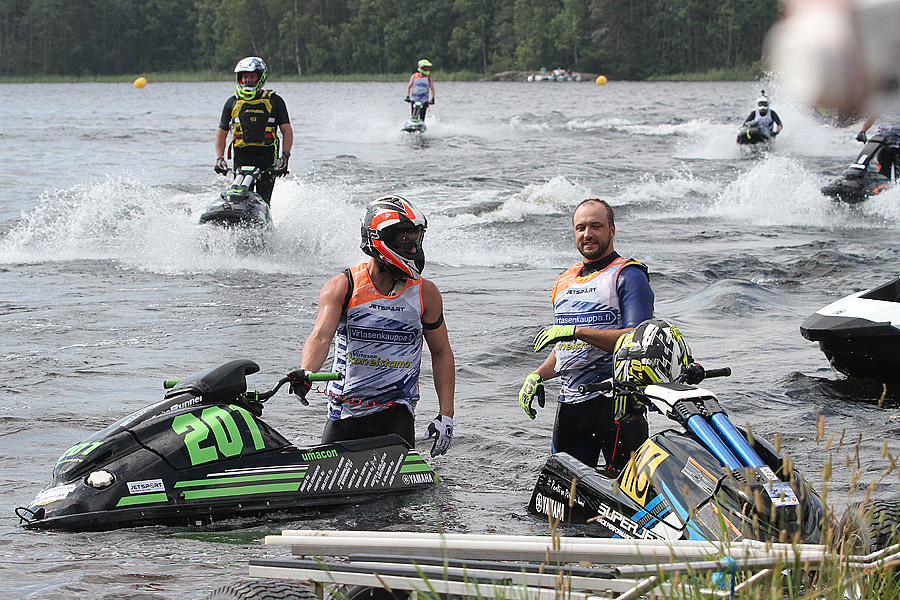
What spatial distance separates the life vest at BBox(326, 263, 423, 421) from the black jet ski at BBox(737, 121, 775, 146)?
25099 mm

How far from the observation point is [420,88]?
3403 centimetres

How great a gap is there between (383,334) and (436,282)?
7.67 meters

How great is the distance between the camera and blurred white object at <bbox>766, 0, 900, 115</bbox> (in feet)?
4.73

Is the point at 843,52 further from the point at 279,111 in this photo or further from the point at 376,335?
the point at 279,111

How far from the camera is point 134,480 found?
5059 millimetres

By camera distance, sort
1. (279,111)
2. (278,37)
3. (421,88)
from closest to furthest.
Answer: (279,111) → (421,88) → (278,37)

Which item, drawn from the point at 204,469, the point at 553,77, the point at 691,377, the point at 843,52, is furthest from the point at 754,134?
the point at 553,77

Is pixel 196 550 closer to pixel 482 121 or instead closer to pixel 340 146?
pixel 340 146

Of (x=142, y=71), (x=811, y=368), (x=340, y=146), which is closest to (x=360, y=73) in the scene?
(x=142, y=71)

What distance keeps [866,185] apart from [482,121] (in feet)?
89.7

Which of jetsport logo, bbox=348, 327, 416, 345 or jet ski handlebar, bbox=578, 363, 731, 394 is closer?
jet ski handlebar, bbox=578, 363, 731, 394

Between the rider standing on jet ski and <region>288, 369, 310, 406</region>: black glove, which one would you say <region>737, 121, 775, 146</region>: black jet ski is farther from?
<region>288, 369, 310, 406</region>: black glove

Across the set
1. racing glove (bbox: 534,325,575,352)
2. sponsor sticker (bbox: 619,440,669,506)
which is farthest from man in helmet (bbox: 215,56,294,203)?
sponsor sticker (bbox: 619,440,669,506)

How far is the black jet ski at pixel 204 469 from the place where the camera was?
5.04 metres
